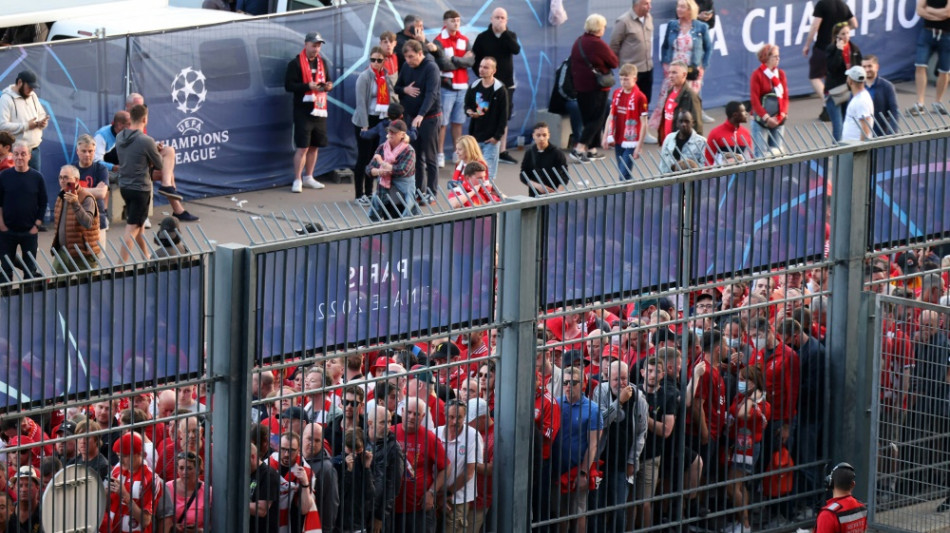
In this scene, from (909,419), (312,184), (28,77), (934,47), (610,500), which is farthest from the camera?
(934,47)

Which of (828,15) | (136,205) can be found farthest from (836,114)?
(136,205)

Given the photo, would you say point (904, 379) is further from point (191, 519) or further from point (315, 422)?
point (191, 519)

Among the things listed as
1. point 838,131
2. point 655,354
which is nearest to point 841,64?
point 838,131

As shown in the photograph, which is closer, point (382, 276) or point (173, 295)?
point (173, 295)

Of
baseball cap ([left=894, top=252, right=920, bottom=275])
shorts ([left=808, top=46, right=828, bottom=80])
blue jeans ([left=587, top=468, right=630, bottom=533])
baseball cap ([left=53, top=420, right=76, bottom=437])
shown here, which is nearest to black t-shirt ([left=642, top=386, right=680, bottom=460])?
blue jeans ([left=587, top=468, right=630, bottom=533])

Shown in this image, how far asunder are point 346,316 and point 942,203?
4.39 m

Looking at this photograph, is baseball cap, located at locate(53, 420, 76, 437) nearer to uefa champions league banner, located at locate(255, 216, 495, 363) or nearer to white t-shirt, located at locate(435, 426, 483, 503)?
uefa champions league banner, located at locate(255, 216, 495, 363)

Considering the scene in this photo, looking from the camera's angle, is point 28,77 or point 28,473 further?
point 28,77

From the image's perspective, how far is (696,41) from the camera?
22.3 m

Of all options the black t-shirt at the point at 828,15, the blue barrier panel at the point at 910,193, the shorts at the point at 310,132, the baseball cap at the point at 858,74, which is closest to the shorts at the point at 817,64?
the black t-shirt at the point at 828,15

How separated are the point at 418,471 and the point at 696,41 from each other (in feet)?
45.0

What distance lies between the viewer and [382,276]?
9.36 metres

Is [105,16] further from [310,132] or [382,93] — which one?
[382,93]

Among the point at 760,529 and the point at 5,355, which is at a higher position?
the point at 5,355
